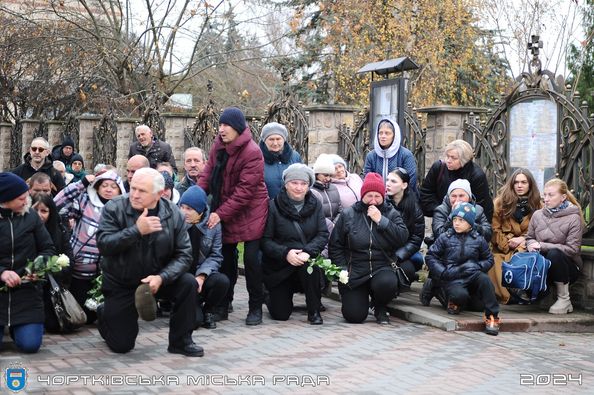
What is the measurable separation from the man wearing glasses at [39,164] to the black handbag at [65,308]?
3.61 m

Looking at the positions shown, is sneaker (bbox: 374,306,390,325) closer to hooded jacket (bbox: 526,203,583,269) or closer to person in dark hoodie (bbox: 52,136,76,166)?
hooded jacket (bbox: 526,203,583,269)

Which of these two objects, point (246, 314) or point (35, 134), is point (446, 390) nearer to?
point (246, 314)

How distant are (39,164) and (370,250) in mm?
4976

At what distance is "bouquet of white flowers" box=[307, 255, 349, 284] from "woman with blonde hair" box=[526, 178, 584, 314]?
6.70ft

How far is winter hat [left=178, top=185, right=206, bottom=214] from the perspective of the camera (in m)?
9.10

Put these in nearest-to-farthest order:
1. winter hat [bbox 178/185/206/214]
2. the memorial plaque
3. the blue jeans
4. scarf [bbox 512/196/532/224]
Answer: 1. the blue jeans
2. winter hat [bbox 178/185/206/214]
3. scarf [bbox 512/196/532/224]
4. the memorial plaque

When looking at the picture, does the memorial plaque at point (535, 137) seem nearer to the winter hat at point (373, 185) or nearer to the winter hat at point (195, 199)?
the winter hat at point (373, 185)

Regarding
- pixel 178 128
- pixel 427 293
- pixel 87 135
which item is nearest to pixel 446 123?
pixel 427 293

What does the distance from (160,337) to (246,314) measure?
171 centimetres

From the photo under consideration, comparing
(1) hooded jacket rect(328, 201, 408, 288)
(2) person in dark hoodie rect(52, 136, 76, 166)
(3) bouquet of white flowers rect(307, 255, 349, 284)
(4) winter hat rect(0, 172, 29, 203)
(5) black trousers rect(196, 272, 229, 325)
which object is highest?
(2) person in dark hoodie rect(52, 136, 76, 166)

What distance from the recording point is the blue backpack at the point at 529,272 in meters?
9.77

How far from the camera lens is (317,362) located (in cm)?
779

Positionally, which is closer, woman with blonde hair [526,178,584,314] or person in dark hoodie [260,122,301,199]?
woman with blonde hair [526,178,584,314]

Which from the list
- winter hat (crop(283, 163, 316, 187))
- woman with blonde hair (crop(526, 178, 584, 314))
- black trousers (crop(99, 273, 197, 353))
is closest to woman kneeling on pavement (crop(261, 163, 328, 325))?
winter hat (crop(283, 163, 316, 187))
